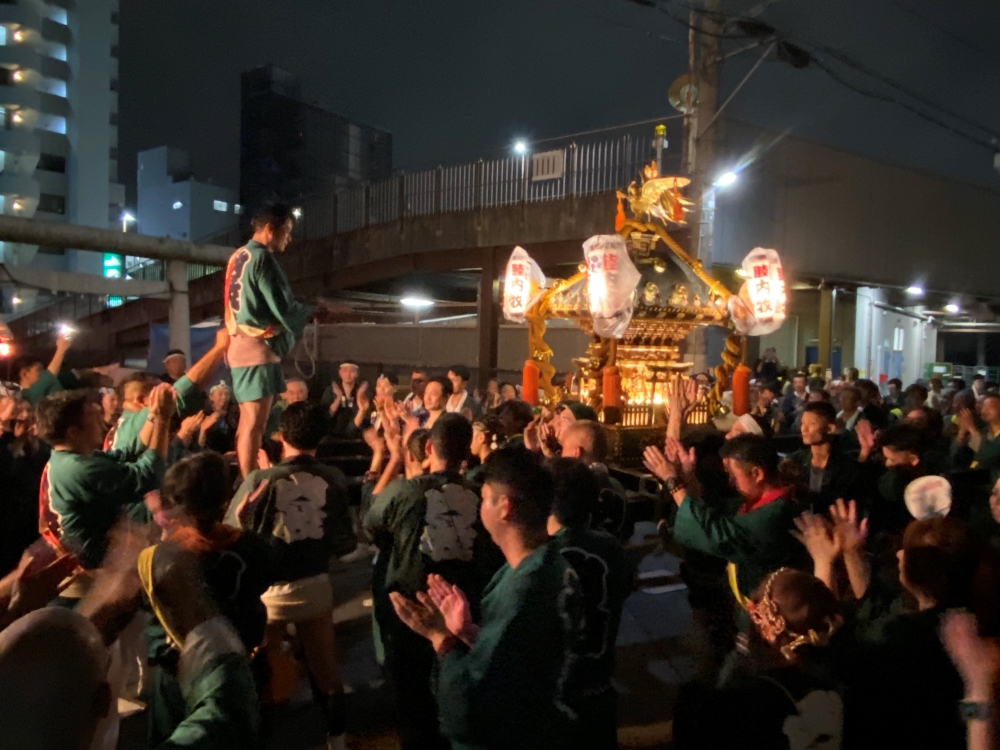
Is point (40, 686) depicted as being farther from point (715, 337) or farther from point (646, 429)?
point (715, 337)

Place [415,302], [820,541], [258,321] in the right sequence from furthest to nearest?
[415,302]
[258,321]
[820,541]

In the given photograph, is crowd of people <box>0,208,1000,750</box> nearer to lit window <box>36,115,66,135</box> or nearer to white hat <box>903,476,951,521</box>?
white hat <box>903,476,951,521</box>

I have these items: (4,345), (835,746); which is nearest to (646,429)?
(835,746)

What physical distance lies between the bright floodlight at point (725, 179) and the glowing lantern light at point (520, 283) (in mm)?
7014

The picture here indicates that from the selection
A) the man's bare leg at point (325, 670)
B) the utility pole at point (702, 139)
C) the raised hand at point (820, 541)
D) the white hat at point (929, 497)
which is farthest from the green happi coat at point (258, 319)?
the utility pole at point (702, 139)

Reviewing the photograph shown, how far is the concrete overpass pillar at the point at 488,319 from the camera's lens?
1516 cm

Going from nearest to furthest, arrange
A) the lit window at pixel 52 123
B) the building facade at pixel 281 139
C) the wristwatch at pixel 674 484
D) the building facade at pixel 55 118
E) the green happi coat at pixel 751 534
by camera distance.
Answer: the green happi coat at pixel 751 534
the wristwatch at pixel 674 484
the building facade at pixel 55 118
the building facade at pixel 281 139
the lit window at pixel 52 123

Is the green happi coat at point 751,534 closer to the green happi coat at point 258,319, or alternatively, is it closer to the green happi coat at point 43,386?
the green happi coat at point 258,319

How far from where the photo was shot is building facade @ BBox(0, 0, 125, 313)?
32688 millimetres

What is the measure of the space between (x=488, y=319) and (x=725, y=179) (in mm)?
5577

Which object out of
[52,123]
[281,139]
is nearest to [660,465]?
[281,139]

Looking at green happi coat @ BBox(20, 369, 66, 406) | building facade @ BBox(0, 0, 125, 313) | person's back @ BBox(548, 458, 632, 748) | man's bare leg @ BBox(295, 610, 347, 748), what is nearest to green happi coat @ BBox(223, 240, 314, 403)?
man's bare leg @ BBox(295, 610, 347, 748)

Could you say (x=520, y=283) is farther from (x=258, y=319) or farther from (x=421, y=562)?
(x=421, y=562)

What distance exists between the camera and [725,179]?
14.0 metres
